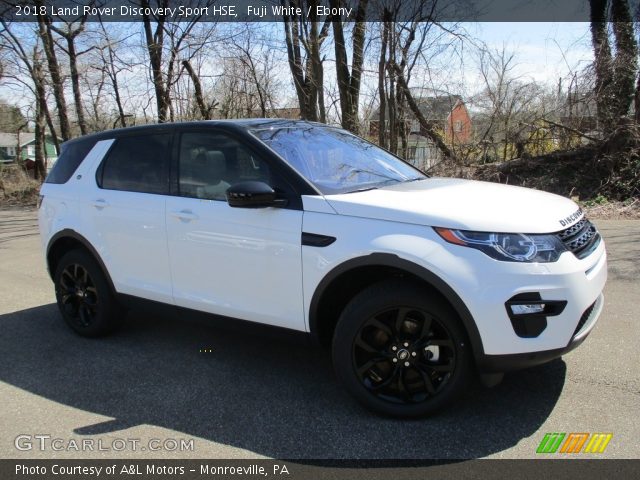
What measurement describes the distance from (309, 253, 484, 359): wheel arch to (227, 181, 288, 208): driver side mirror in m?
0.58

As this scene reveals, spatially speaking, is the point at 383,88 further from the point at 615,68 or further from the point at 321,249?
the point at 321,249

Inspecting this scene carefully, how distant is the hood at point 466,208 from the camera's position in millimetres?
2807

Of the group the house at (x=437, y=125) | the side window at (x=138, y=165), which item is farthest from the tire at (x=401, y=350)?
the house at (x=437, y=125)

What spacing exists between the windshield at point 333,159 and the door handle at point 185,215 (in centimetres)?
72

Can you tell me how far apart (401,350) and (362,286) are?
0.47 m

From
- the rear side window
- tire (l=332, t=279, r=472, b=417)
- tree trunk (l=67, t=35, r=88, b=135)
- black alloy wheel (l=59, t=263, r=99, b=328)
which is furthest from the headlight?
tree trunk (l=67, t=35, r=88, b=135)

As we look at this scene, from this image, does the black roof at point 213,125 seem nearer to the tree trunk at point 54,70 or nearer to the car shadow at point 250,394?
the car shadow at point 250,394

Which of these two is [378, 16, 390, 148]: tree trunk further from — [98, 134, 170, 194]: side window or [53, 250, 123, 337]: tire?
[53, 250, 123, 337]: tire

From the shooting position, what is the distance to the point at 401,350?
3.05 meters

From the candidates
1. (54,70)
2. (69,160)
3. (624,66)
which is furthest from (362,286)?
(54,70)

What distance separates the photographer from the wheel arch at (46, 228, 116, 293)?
4.43 metres

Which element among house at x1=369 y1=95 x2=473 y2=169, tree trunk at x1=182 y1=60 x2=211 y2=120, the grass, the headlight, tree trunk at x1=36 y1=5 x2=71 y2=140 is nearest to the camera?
the headlight

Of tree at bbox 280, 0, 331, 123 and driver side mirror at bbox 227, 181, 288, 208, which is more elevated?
tree at bbox 280, 0, 331, 123

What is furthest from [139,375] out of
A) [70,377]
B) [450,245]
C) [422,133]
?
[422,133]
